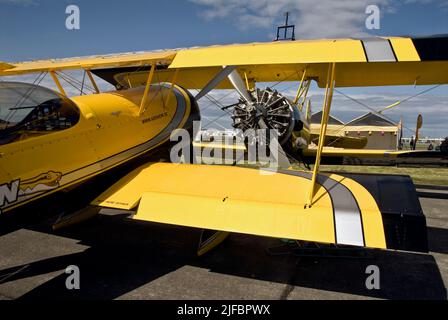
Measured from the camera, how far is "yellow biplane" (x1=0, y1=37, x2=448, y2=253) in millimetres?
3926

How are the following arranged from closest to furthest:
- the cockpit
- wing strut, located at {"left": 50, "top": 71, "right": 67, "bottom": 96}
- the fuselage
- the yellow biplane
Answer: the yellow biplane
the fuselage
the cockpit
wing strut, located at {"left": 50, "top": 71, "right": 67, "bottom": 96}

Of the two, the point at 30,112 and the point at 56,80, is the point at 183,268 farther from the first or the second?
the point at 56,80

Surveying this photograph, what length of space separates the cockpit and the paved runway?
3.25 ft

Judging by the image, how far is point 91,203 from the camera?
16.9 feet

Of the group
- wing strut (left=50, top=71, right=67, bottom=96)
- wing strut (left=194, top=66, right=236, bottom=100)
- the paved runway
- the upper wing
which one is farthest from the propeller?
wing strut (left=50, top=71, right=67, bottom=96)

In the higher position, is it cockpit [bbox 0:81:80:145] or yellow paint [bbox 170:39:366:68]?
yellow paint [bbox 170:39:366:68]

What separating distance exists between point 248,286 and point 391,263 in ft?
7.37

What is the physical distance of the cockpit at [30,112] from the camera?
13.7ft

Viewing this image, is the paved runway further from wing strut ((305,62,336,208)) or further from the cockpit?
wing strut ((305,62,336,208))

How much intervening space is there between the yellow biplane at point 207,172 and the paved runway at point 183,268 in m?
0.54

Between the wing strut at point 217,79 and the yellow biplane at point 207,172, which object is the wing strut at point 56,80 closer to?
the yellow biplane at point 207,172

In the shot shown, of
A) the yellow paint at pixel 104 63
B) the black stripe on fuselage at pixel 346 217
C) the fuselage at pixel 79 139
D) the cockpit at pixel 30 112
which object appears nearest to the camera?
the black stripe on fuselage at pixel 346 217

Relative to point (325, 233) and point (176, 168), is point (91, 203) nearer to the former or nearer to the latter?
point (176, 168)

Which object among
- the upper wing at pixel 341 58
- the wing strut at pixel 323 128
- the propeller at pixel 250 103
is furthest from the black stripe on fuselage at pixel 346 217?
the propeller at pixel 250 103
